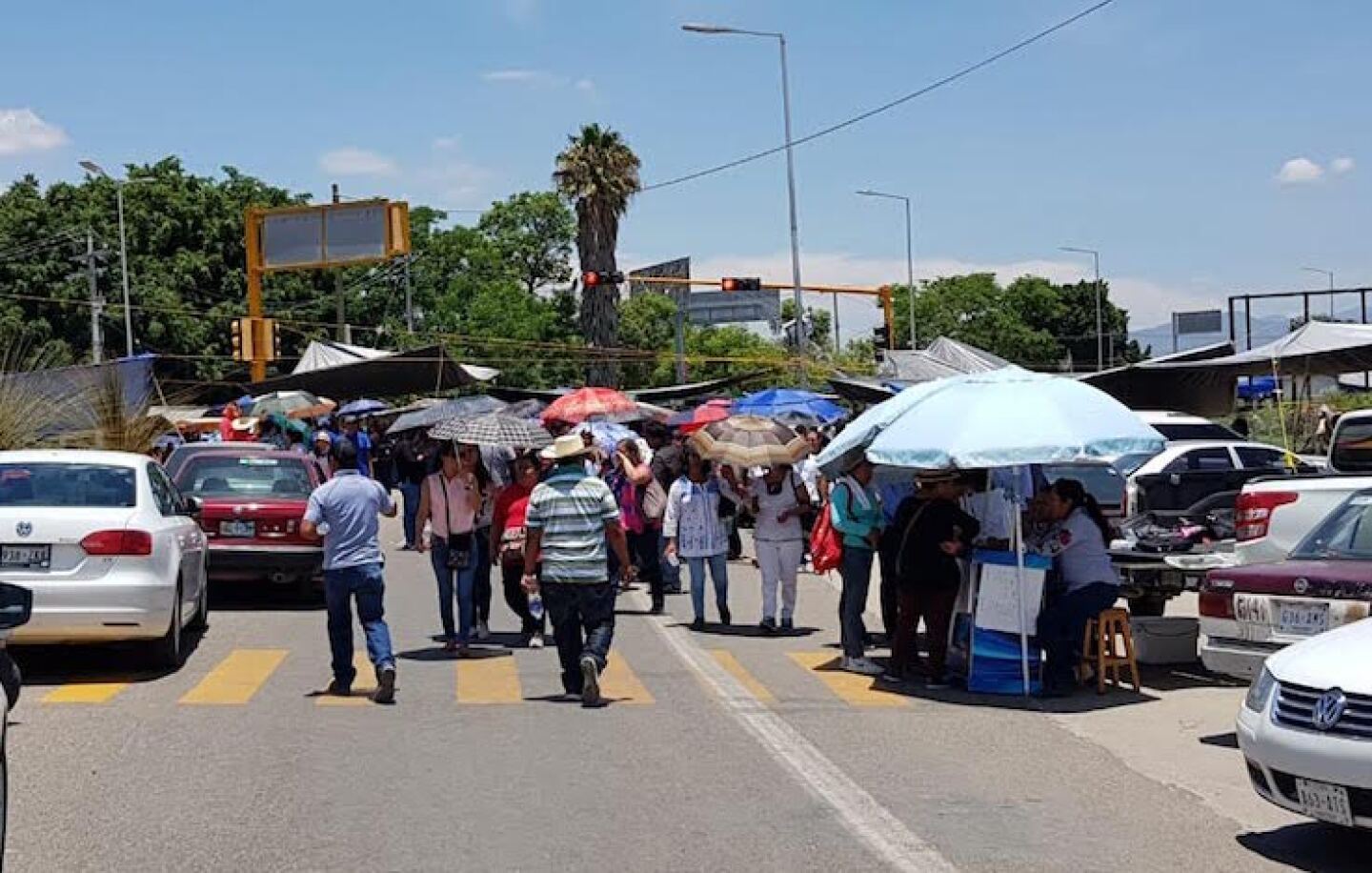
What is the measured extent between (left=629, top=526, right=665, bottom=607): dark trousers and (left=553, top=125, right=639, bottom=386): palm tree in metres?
41.7

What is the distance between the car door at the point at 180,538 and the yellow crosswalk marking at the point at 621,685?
343cm

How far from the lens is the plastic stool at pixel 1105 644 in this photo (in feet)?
40.1

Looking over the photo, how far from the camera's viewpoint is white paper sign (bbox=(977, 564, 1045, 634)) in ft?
39.9

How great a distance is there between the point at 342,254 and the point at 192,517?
118ft

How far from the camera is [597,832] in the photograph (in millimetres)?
7707

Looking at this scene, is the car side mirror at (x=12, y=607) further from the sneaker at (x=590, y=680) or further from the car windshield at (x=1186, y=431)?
the car windshield at (x=1186, y=431)

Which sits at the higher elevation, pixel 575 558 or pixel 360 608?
pixel 575 558

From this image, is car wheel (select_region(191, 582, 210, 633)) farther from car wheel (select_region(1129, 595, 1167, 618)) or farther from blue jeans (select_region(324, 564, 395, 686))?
car wheel (select_region(1129, 595, 1167, 618))

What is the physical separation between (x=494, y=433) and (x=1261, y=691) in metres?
8.80

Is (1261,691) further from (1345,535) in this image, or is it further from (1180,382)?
(1180,382)

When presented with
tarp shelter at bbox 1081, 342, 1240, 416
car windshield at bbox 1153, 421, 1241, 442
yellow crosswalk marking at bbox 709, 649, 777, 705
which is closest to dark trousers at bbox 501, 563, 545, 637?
yellow crosswalk marking at bbox 709, 649, 777, 705

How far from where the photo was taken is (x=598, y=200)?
60.2 m

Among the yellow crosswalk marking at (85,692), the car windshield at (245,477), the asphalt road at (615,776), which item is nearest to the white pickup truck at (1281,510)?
the asphalt road at (615,776)

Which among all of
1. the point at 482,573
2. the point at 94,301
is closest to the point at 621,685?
the point at 482,573
